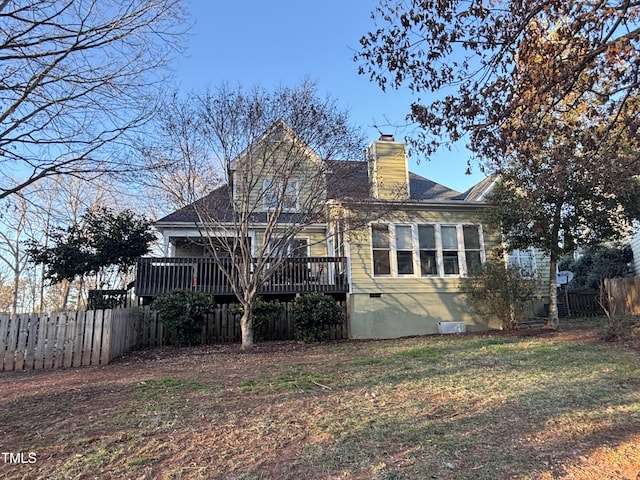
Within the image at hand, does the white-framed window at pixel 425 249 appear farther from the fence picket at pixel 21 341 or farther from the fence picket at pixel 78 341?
the fence picket at pixel 21 341

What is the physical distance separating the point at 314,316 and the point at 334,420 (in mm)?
7095

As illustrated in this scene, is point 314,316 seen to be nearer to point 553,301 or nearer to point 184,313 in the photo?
point 184,313

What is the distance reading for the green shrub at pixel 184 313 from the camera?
11.0 m

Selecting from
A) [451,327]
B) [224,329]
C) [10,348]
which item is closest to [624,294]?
[451,327]

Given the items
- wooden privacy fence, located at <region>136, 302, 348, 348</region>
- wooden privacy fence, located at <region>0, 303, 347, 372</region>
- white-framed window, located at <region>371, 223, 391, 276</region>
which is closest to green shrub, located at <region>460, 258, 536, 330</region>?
white-framed window, located at <region>371, 223, 391, 276</region>

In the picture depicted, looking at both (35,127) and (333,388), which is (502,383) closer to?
(333,388)

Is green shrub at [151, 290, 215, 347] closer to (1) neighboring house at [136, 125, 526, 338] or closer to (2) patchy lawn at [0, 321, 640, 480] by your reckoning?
(1) neighboring house at [136, 125, 526, 338]

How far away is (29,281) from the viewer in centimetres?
2781

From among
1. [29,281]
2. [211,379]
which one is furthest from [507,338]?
[29,281]

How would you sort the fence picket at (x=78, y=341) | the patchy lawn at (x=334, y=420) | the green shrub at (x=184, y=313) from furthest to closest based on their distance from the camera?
the green shrub at (x=184, y=313), the fence picket at (x=78, y=341), the patchy lawn at (x=334, y=420)

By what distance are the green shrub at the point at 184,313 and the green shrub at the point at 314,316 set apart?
247cm

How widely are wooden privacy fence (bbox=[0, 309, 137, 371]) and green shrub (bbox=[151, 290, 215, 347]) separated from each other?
2004mm

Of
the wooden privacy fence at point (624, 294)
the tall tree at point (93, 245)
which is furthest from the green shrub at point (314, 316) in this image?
the wooden privacy fence at point (624, 294)

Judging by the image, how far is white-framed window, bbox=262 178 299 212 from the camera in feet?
35.0
